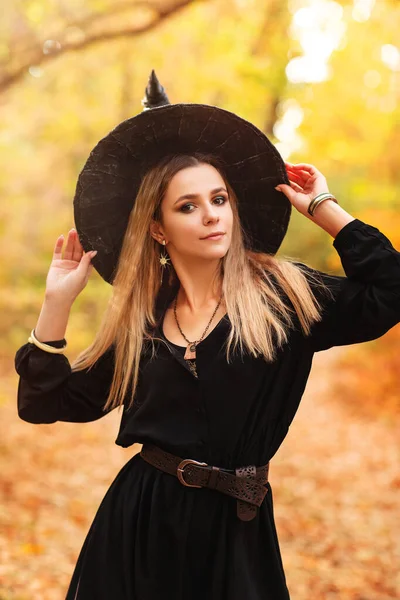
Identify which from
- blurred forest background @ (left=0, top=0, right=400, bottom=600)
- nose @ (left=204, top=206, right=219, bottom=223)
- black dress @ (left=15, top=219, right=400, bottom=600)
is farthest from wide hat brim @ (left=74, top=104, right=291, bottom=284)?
blurred forest background @ (left=0, top=0, right=400, bottom=600)

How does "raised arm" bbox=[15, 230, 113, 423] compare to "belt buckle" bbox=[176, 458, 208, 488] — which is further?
"raised arm" bbox=[15, 230, 113, 423]

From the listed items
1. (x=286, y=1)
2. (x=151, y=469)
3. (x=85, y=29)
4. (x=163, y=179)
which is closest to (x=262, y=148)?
(x=163, y=179)

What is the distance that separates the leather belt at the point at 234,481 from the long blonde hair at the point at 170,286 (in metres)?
0.30

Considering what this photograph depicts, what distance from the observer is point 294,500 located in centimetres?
579

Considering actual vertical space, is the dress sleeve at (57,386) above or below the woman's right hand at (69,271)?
below

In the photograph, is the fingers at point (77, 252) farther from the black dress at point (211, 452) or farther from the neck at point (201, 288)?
the black dress at point (211, 452)

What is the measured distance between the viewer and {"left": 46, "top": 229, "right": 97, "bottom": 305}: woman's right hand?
6.83 feet

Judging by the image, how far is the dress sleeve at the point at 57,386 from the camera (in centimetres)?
204

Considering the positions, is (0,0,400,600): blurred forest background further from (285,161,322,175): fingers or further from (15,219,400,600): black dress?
(285,161,322,175): fingers

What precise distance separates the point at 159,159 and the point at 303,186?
0.46 meters

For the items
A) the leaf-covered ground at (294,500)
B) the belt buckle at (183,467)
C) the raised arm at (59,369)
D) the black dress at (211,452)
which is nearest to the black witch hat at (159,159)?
the raised arm at (59,369)

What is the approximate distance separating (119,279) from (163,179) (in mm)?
373

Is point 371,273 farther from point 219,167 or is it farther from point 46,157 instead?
point 46,157

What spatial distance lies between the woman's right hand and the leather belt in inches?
25.3
